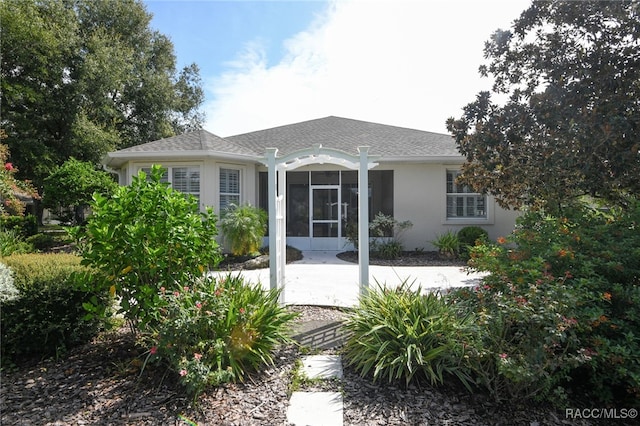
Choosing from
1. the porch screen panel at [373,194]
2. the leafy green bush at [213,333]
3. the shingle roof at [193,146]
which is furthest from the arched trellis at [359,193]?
the porch screen panel at [373,194]

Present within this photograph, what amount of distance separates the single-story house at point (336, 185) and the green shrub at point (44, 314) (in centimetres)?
718

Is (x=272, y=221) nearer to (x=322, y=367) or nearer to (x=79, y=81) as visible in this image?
(x=322, y=367)

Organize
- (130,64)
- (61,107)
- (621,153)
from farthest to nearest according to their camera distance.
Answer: (130,64) → (61,107) → (621,153)

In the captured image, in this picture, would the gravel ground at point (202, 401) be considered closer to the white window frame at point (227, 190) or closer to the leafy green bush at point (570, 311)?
the leafy green bush at point (570, 311)

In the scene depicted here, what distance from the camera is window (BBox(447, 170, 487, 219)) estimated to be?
12.6 m

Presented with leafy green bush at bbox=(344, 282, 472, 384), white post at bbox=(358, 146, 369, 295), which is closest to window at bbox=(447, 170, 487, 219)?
white post at bbox=(358, 146, 369, 295)

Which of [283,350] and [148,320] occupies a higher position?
[148,320]

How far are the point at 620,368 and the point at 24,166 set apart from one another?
21501mm

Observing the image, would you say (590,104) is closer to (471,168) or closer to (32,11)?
(471,168)

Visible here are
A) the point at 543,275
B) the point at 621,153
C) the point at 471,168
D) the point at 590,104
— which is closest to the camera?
the point at 543,275

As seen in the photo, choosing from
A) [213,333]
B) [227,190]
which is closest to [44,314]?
[213,333]

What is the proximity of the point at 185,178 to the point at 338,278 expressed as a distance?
20.3 feet

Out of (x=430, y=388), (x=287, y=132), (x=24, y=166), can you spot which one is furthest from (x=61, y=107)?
(x=430, y=388)

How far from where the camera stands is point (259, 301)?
13.2 ft
